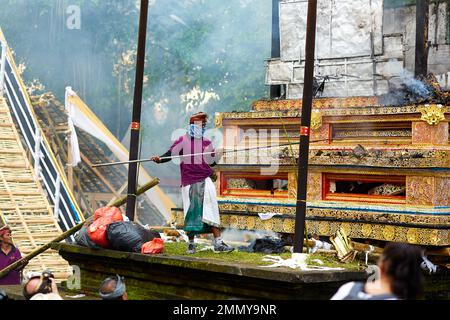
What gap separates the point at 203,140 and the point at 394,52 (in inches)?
117

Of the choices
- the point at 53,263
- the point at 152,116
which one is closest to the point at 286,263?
the point at 53,263

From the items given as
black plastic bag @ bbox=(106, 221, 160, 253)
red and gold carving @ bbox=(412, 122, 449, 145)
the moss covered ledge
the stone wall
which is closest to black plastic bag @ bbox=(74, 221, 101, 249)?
the moss covered ledge

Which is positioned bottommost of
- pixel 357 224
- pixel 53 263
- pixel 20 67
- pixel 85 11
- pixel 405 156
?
pixel 53 263

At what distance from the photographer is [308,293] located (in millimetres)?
7074

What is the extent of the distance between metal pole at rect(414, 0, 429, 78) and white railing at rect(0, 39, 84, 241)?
7.88 meters

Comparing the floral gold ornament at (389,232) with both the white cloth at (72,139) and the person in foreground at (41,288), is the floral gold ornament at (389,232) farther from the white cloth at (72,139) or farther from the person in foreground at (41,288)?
the white cloth at (72,139)

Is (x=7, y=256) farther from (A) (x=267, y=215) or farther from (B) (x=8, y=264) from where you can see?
(A) (x=267, y=215)

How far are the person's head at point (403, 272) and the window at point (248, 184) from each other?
587 centimetres

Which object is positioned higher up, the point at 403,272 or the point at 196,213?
the point at 196,213

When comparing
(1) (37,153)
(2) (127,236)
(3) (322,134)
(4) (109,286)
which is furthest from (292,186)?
(1) (37,153)

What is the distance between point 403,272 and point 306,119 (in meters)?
3.34

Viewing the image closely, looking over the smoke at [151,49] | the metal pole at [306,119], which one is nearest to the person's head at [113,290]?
the metal pole at [306,119]

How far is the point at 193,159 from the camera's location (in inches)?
357

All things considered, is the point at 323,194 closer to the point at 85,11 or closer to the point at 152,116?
the point at 85,11
